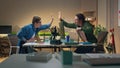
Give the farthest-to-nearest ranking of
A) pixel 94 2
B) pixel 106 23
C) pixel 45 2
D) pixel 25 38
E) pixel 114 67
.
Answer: pixel 45 2, pixel 94 2, pixel 106 23, pixel 25 38, pixel 114 67

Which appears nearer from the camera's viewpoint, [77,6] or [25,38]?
[25,38]

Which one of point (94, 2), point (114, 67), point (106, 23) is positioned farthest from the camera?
point (94, 2)

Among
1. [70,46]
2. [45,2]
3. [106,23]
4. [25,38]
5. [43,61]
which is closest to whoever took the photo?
[43,61]

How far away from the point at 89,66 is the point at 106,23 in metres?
5.27

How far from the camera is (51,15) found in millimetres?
7965

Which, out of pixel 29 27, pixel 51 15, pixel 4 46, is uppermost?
pixel 51 15

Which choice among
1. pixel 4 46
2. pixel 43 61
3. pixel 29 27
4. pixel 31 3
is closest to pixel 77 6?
pixel 31 3

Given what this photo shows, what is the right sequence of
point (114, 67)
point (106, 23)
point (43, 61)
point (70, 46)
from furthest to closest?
point (106, 23) < point (70, 46) < point (43, 61) < point (114, 67)

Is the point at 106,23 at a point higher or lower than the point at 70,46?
higher

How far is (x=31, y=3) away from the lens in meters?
8.04

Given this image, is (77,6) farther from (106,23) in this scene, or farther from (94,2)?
(106,23)

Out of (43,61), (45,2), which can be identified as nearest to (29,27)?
(45,2)

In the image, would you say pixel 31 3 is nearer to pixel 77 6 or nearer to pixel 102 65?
pixel 77 6

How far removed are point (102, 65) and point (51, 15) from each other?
6.49m
